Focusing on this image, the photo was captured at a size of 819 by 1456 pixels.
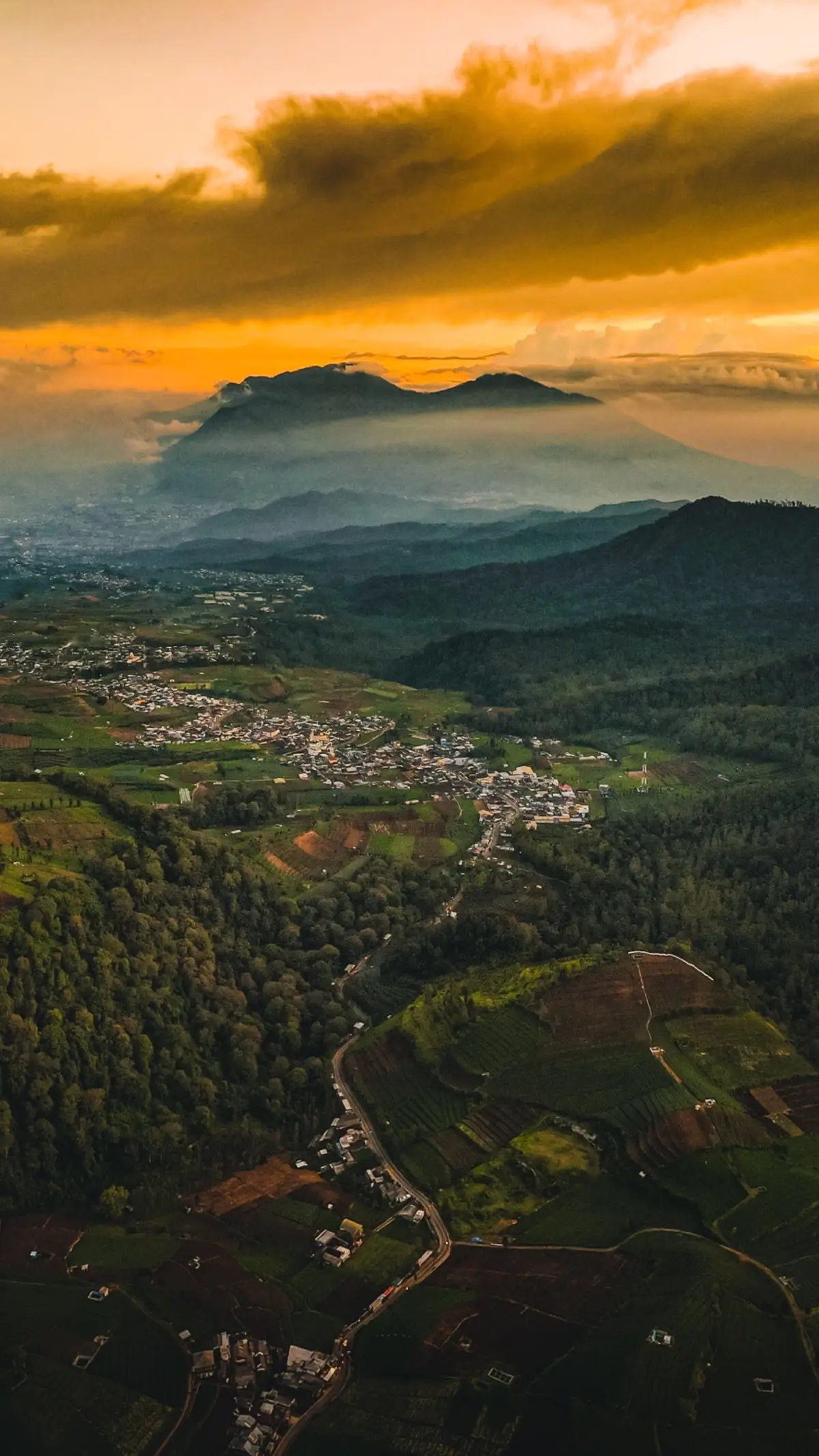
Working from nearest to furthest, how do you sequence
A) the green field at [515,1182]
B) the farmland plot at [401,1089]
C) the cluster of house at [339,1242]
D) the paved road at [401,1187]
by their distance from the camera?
1. the paved road at [401,1187]
2. the cluster of house at [339,1242]
3. the green field at [515,1182]
4. the farmland plot at [401,1089]

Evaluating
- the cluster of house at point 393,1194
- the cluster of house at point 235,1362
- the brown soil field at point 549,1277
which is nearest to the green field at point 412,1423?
the cluster of house at point 235,1362

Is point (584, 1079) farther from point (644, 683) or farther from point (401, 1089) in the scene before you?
point (644, 683)

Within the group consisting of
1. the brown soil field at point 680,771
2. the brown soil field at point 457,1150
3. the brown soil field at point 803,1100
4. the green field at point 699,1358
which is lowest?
the brown soil field at point 457,1150

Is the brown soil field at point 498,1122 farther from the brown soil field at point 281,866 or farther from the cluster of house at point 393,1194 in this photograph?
the brown soil field at point 281,866

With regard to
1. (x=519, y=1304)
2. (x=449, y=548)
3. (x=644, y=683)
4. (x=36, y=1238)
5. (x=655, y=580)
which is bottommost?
(x=36, y=1238)

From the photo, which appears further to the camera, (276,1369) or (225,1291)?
(225,1291)

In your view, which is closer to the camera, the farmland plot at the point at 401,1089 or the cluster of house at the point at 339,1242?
the cluster of house at the point at 339,1242

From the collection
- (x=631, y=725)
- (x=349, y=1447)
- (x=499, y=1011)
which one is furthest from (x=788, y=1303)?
(x=631, y=725)

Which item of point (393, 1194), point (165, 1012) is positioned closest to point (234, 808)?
point (165, 1012)
